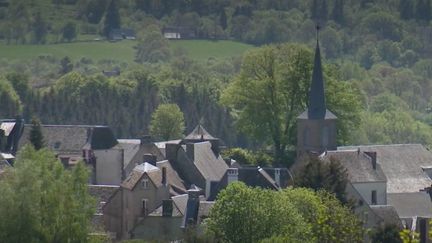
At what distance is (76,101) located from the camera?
16525 centimetres

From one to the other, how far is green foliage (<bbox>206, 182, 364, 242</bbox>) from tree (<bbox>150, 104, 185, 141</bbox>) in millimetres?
58958

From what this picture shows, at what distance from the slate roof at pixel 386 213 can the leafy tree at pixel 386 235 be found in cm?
529

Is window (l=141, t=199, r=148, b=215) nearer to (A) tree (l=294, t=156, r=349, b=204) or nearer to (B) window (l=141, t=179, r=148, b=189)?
(B) window (l=141, t=179, r=148, b=189)

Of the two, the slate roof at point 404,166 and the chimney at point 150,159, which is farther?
the slate roof at point 404,166

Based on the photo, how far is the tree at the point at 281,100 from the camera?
118 meters

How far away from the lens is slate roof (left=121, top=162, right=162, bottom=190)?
312 feet

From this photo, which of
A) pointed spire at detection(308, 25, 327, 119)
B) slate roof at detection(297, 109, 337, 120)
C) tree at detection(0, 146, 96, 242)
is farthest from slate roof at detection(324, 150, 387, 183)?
tree at detection(0, 146, 96, 242)

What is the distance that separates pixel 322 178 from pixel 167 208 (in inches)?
252

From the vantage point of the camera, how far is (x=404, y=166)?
10831cm

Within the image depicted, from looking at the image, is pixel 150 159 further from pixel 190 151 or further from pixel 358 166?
pixel 358 166

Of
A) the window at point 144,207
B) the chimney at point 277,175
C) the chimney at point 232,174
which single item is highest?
the chimney at point 232,174

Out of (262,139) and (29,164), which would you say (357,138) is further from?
(29,164)

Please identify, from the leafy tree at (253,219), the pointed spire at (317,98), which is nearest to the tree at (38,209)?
the leafy tree at (253,219)

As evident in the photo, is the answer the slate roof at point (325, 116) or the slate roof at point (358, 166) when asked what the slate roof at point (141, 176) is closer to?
the slate roof at point (358, 166)
